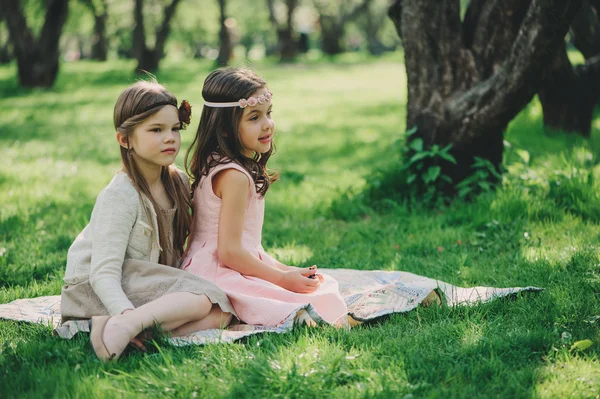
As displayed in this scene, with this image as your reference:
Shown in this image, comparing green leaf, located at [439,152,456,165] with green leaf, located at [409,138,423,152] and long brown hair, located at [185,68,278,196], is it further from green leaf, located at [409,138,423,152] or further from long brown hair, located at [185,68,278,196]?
long brown hair, located at [185,68,278,196]

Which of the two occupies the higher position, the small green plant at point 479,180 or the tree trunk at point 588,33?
the tree trunk at point 588,33

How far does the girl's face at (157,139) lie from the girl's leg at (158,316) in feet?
2.37

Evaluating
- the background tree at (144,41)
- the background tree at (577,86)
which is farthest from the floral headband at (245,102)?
→ the background tree at (144,41)

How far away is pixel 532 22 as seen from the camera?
4660 mm

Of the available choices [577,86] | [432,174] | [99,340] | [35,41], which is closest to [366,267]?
[432,174]

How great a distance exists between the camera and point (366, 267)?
4352mm

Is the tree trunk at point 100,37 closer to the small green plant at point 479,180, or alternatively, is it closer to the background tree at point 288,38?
the background tree at point 288,38

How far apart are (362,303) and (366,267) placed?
34.8 inches

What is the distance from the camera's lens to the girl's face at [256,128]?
3.38m

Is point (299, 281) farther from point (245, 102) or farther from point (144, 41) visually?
point (144, 41)

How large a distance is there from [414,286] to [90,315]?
5.81 ft

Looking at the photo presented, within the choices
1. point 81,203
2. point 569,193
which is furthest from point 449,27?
point 81,203

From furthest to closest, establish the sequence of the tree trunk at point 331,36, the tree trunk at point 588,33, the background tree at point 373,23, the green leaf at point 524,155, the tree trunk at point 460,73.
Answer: the background tree at point 373,23 → the tree trunk at point 331,36 → the tree trunk at point 588,33 → the green leaf at point 524,155 → the tree trunk at point 460,73

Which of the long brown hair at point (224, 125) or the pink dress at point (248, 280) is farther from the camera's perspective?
the long brown hair at point (224, 125)
